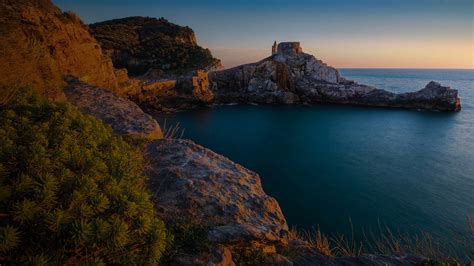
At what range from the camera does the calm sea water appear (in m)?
14.8

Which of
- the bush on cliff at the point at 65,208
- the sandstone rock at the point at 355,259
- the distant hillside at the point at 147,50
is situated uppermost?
the distant hillside at the point at 147,50

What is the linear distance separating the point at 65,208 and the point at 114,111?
6678mm

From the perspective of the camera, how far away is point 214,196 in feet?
17.5

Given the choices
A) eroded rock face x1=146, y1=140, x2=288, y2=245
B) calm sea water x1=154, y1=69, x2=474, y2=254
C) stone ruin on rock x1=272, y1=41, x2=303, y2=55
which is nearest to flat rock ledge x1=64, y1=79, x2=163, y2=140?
eroded rock face x1=146, y1=140, x2=288, y2=245

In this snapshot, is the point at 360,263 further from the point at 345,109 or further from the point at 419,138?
the point at 345,109

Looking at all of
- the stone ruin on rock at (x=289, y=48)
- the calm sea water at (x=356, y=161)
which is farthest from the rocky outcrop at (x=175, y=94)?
the stone ruin on rock at (x=289, y=48)

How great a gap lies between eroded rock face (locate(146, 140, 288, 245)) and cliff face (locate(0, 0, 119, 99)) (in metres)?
4.03

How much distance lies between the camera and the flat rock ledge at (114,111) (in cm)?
762

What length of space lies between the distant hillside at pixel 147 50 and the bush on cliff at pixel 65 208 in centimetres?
5971

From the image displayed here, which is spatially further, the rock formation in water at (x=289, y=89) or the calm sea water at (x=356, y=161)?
the rock formation in water at (x=289, y=89)

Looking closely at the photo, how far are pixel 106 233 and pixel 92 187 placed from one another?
0.56 metres

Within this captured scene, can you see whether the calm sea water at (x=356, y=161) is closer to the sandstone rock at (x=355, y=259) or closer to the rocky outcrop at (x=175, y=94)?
the rocky outcrop at (x=175, y=94)

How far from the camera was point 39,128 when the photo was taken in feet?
11.6

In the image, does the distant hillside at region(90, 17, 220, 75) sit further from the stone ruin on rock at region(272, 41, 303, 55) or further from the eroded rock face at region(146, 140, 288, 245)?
the eroded rock face at region(146, 140, 288, 245)
